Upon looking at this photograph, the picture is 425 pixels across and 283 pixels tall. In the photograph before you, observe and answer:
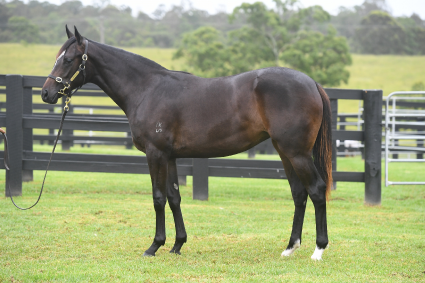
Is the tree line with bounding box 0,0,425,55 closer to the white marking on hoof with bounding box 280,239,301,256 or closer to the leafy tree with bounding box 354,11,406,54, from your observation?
the leafy tree with bounding box 354,11,406,54

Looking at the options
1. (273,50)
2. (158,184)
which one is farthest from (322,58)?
(158,184)

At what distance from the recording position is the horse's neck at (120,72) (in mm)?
4371

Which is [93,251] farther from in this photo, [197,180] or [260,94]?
[197,180]


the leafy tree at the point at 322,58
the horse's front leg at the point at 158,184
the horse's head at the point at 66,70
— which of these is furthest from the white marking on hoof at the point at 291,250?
the leafy tree at the point at 322,58

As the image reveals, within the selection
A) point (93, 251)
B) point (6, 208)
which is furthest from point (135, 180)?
point (93, 251)

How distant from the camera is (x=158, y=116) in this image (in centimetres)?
412

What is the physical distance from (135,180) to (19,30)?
58.2 m

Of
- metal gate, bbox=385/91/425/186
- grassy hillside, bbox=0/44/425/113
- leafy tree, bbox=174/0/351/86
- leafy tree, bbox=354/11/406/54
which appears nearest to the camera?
metal gate, bbox=385/91/425/186

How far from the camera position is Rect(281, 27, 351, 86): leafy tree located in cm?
3441

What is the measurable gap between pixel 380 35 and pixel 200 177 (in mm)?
69241

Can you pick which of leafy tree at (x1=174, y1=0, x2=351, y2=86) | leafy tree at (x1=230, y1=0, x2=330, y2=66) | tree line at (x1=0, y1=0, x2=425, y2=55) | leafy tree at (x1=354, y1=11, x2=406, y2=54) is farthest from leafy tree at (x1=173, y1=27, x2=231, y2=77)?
leafy tree at (x1=354, y1=11, x2=406, y2=54)

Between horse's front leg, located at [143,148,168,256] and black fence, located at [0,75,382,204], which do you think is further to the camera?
black fence, located at [0,75,382,204]

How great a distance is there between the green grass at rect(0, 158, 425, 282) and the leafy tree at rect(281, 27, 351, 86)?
91.1ft

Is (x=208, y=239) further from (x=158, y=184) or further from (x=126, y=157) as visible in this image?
(x=126, y=157)
